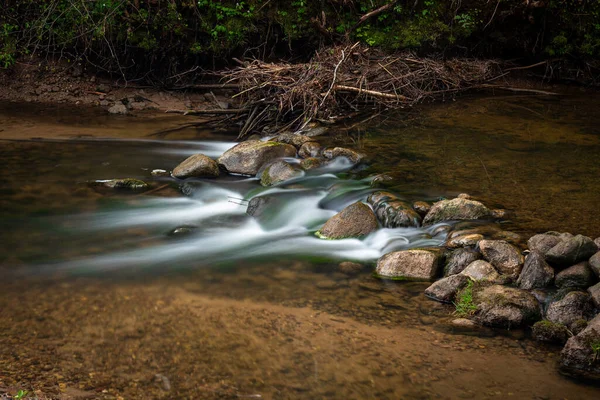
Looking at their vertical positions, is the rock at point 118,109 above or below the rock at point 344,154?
above

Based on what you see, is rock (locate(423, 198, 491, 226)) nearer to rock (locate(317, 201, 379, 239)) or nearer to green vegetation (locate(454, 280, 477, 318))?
rock (locate(317, 201, 379, 239))

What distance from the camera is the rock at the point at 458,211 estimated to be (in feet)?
18.1

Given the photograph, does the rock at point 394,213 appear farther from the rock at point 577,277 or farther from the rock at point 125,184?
the rock at point 125,184

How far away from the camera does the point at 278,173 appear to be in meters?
7.39

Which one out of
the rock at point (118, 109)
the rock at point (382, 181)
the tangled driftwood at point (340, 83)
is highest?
the tangled driftwood at point (340, 83)

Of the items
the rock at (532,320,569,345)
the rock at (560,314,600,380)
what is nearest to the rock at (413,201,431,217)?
the rock at (532,320,569,345)

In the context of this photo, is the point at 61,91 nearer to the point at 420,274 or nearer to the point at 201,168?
the point at 201,168

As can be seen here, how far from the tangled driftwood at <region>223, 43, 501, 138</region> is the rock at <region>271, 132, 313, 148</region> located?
0.61 meters

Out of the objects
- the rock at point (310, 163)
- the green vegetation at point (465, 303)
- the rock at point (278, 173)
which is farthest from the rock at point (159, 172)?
the green vegetation at point (465, 303)

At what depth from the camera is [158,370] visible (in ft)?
11.2

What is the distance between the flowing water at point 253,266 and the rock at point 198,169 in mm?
131

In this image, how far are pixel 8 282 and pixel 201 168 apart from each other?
10.5 ft

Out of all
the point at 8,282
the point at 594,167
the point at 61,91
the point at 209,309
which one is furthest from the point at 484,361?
the point at 61,91

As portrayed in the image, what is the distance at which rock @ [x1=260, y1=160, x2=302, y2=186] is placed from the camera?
7.35 m
